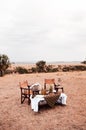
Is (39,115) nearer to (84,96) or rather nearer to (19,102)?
(19,102)

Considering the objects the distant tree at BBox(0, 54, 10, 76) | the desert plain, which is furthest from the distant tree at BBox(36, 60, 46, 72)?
the desert plain

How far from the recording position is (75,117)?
9430 millimetres

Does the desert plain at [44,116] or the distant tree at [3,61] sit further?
the distant tree at [3,61]

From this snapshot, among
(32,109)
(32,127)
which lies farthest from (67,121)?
(32,109)

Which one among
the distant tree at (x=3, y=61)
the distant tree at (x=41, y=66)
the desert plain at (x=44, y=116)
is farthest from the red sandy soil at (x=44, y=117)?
the distant tree at (x=41, y=66)

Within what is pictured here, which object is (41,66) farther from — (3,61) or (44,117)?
(44,117)

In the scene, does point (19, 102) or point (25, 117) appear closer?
point (25, 117)

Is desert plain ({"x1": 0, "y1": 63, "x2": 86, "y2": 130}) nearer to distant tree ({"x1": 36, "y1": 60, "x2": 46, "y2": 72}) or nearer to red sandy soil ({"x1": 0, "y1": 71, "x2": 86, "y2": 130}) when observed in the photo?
red sandy soil ({"x1": 0, "y1": 71, "x2": 86, "y2": 130})

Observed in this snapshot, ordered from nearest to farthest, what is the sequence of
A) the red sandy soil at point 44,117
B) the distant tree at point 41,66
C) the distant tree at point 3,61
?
the red sandy soil at point 44,117, the distant tree at point 3,61, the distant tree at point 41,66

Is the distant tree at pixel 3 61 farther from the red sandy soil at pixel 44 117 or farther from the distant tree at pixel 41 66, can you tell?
the red sandy soil at pixel 44 117

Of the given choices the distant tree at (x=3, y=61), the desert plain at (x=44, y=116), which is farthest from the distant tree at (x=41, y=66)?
the desert plain at (x=44, y=116)

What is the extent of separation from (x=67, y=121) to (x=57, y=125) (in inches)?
21.8

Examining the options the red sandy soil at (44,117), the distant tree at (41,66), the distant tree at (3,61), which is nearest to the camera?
the red sandy soil at (44,117)

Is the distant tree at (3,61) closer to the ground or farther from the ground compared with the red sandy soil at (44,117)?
farther from the ground
